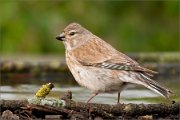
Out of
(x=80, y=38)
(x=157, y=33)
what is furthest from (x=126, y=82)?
(x=157, y=33)

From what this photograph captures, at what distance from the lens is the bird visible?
647 cm

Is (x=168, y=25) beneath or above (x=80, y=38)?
above

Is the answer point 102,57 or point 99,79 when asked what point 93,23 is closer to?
point 102,57

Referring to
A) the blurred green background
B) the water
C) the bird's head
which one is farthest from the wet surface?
the blurred green background

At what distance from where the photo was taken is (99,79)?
270 inches

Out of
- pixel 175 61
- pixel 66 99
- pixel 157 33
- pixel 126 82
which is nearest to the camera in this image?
pixel 66 99

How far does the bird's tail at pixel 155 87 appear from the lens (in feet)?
19.8

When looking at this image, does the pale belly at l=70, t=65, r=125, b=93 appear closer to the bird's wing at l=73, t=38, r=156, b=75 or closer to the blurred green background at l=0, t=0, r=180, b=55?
the bird's wing at l=73, t=38, r=156, b=75

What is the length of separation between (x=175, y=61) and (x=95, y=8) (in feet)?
9.89

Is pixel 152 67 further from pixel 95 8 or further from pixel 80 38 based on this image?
pixel 95 8

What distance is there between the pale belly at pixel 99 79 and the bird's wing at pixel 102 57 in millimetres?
48

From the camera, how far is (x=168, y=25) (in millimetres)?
12586

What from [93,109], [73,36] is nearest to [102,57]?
[73,36]

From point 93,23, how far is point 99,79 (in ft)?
16.5
